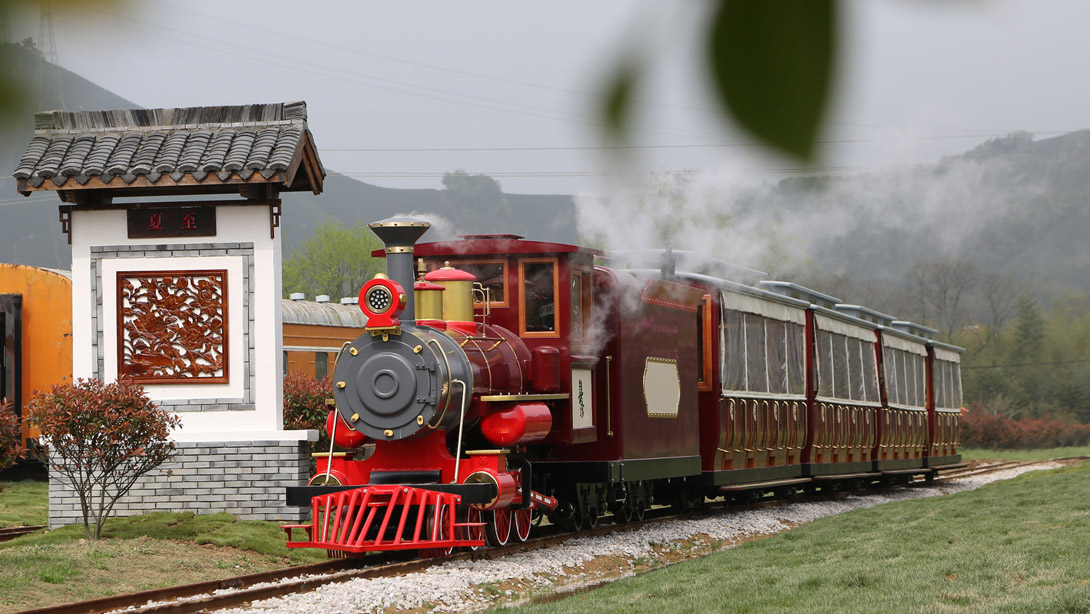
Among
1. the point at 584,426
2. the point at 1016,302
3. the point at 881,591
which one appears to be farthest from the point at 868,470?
the point at 1016,302

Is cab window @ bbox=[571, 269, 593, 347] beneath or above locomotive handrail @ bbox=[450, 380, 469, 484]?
above

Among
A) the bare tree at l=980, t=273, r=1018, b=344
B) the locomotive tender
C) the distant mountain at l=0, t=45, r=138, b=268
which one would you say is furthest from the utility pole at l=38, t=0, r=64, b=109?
the locomotive tender

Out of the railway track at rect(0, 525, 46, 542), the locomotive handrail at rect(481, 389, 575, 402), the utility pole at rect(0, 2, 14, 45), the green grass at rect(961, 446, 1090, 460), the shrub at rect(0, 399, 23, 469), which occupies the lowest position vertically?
the green grass at rect(961, 446, 1090, 460)

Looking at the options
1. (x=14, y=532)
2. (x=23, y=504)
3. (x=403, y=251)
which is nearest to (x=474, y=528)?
(x=403, y=251)

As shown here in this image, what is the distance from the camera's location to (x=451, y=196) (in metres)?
1.03

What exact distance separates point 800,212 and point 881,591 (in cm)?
724

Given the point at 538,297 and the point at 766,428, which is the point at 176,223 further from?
the point at 766,428

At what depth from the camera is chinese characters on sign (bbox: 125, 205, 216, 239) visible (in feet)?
38.1

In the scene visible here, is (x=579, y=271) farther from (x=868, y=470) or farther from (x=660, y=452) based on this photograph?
(x=868, y=470)

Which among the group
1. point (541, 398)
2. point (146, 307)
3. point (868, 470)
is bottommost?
point (868, 470)

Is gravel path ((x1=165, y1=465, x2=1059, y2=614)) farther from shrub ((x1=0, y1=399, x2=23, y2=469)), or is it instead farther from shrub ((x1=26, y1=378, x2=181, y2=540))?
shrub ((x1=0, y1=399, x2=23, y2=469))

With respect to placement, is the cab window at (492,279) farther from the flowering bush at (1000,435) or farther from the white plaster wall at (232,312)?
the flowering bush at (1000,435)

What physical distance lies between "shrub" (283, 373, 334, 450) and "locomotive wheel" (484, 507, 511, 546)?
2.87 m

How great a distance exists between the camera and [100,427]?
1010 centimetres
